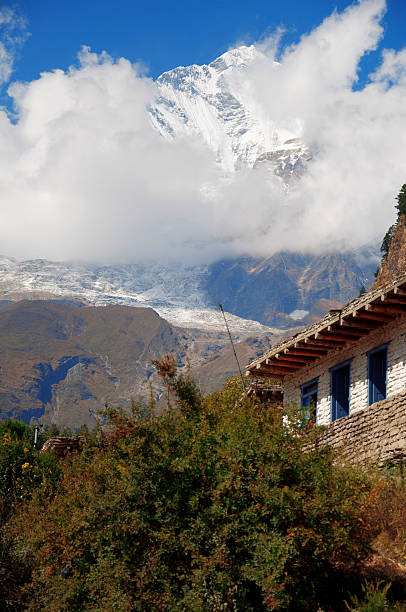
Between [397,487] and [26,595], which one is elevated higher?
[397,487]

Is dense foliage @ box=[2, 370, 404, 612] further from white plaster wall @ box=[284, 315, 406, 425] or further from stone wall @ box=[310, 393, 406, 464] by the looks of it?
white plaster wall @ box=[284, 315, 406, 425]

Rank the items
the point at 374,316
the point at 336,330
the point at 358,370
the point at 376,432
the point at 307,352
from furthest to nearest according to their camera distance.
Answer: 1. the point at 307,352
2. the point at 358,370
3. the point at 336,330
4. the point at 374,316
5. the point at 376,432

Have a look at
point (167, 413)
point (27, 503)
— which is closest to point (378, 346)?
point (167, 413)

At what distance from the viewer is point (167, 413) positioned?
15039 millimetres

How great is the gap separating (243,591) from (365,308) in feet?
32.4

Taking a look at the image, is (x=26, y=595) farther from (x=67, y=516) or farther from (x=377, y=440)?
(x=377, y=440)

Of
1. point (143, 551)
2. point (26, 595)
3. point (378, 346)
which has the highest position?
point (378, 346)

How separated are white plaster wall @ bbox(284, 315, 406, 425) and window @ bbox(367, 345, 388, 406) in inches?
7.3

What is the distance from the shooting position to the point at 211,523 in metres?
12.6

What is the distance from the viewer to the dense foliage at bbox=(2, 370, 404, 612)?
12047 millimetres

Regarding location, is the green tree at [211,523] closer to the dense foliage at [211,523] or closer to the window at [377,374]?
the dense foliage at [211,523]

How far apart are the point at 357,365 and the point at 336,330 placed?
49.9 inches

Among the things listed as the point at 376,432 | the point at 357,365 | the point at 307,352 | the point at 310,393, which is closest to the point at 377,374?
the point at 357,365

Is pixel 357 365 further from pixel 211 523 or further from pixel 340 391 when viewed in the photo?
pixel 211 523
